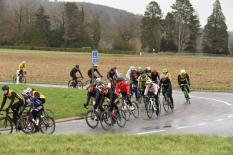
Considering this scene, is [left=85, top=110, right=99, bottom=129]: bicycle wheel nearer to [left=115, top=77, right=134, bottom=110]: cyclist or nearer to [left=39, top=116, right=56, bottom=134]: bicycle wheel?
[left=39, top=116, right=56, bottom=134]: bicycle wheel

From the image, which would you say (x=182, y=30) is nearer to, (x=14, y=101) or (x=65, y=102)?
(x=65, y=102)

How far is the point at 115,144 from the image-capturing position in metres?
11.4

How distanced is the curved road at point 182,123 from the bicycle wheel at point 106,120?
18 cm

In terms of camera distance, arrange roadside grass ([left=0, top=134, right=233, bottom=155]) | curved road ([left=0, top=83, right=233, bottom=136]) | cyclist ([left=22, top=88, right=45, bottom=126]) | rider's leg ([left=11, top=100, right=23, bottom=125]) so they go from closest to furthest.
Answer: roadside grass ([left=0, top=134, right=233, bottom=155]) < cyclist ([left=22, top=88, right=45, bottom=126]) < rider's leg ([left=11, top=100, right=23, bottom=125]) < curved road ([left=0, top=83, right=233, bottom=136])

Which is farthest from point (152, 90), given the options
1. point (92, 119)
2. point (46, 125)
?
point (46, 125)

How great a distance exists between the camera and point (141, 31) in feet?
413

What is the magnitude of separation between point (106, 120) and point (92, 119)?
21.3 inches

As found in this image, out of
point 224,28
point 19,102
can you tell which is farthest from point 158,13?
point 19,102

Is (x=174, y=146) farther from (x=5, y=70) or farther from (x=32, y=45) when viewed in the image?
(x=32, y=45)

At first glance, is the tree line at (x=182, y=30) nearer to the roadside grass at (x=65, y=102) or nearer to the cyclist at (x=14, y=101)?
the roadside grass at (x=65, y=102)

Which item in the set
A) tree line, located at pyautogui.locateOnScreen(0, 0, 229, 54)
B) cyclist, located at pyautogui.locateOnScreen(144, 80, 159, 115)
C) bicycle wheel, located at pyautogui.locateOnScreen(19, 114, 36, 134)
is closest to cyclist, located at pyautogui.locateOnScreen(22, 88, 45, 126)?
bicycle wheel, located at pyautogui.locateOnScreen(19, 114, 36, 134)

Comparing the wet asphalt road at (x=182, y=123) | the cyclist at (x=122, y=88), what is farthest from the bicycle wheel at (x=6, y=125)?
the cyclist at (x=122, y=88)

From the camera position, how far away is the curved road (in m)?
17.8

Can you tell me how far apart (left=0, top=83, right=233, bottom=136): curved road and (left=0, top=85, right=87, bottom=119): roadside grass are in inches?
67.1
